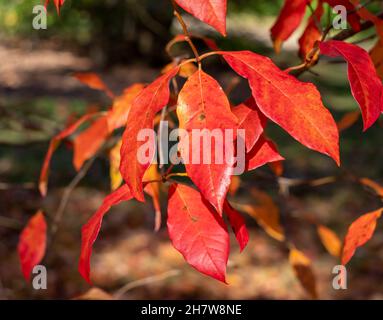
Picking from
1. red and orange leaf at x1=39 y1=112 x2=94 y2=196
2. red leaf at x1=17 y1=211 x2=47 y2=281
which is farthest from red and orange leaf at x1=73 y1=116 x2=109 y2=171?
red leaf at x1=17 y1=211 x2=47 y2=281

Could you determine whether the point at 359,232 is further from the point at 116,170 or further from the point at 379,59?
the point at 116,170

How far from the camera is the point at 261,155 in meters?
0.65

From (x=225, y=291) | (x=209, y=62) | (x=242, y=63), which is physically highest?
(x=242, y=63)

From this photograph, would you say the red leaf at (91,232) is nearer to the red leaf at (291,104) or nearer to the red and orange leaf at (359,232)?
the red leaf at (291,104)

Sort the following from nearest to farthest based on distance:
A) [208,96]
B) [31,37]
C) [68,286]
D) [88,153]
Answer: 1. [208,96]
2. [88,153]
3. [68,286]
4. [31,37]

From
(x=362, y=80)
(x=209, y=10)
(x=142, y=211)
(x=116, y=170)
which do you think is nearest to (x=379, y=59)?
(x=362, y=80)

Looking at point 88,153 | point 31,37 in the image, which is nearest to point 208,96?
point 88,153

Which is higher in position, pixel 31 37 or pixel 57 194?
pixel 31 37

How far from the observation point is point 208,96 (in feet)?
1.94

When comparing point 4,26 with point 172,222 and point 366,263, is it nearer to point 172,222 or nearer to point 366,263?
point 366,263

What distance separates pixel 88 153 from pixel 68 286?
1979 millimetres

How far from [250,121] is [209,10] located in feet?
0.45

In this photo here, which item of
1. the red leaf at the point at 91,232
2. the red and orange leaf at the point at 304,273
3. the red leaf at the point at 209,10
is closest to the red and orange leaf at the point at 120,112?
the red leaf at the point at 91,232

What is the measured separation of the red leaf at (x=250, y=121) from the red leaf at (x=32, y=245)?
2.00 ft
